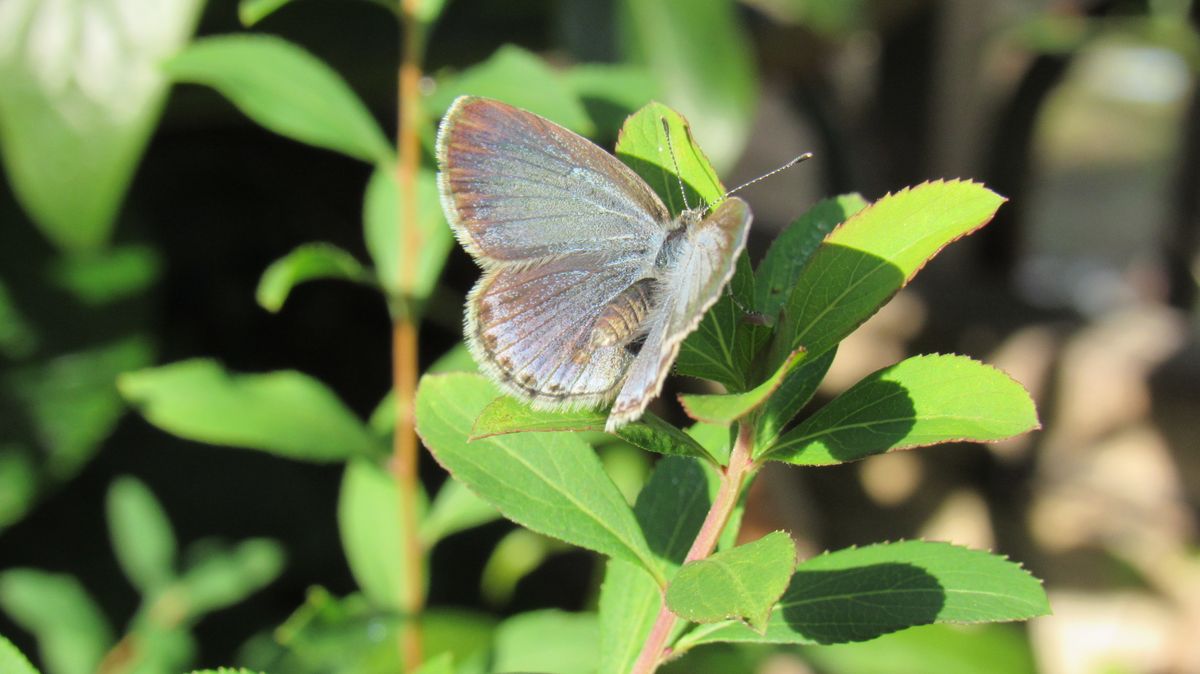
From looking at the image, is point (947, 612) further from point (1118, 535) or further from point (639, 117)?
point (1118, 535)

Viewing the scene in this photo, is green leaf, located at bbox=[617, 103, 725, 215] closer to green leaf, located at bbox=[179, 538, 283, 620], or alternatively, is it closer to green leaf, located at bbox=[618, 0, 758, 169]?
green leaf, located at bbox=[618, 0, 758, 169]

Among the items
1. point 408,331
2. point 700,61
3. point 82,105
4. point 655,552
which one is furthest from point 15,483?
point 655,552

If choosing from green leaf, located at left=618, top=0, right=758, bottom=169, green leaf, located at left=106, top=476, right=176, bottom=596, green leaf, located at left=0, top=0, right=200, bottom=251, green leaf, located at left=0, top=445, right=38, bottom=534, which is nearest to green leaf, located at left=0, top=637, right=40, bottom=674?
green leaf, located at left=0, top=0, right=200, bottom=251

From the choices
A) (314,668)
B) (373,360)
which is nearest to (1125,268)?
(373,360)

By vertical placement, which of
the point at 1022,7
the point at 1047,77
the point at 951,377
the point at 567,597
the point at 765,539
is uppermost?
the point at 1022,7

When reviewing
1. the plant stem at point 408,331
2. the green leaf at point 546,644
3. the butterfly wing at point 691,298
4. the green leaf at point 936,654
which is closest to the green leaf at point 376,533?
the plant stem at point 408,331
